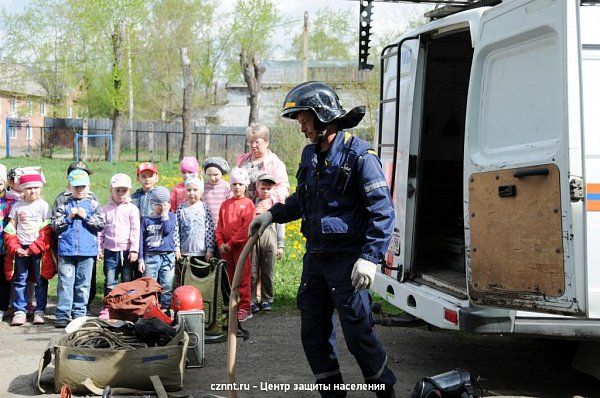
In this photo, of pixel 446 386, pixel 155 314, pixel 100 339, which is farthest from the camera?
pixel 155 314

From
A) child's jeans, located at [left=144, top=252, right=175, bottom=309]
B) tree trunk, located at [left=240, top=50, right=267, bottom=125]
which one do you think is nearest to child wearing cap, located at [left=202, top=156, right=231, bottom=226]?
child's jeans, located at [left=144, top=252, right=175, bottom=309]

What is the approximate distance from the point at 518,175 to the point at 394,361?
242 cm

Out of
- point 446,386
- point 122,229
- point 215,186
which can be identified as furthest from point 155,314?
point 446,386

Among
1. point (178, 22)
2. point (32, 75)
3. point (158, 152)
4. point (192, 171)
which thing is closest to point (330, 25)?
point (178, 22)

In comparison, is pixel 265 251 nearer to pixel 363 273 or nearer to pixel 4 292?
pixel 4 292

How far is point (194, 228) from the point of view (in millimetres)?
7652

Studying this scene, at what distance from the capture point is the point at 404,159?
6230 mm

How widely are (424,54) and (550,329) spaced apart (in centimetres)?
252

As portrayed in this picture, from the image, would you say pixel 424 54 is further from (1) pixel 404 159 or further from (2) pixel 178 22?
(2) pixel 178 22

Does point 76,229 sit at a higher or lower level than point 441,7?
lower

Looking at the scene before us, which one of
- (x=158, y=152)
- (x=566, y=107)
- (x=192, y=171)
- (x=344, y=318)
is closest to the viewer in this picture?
(x=566, y=107)

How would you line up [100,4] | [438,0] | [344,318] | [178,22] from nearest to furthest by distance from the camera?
[344,318]
[438,0]
[100,4]
[178,22]

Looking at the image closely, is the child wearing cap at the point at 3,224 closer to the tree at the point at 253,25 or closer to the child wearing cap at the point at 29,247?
the child wearing cap at the point at 29,247

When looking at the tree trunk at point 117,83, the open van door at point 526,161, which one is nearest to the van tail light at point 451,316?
the open van door at point 526,161
